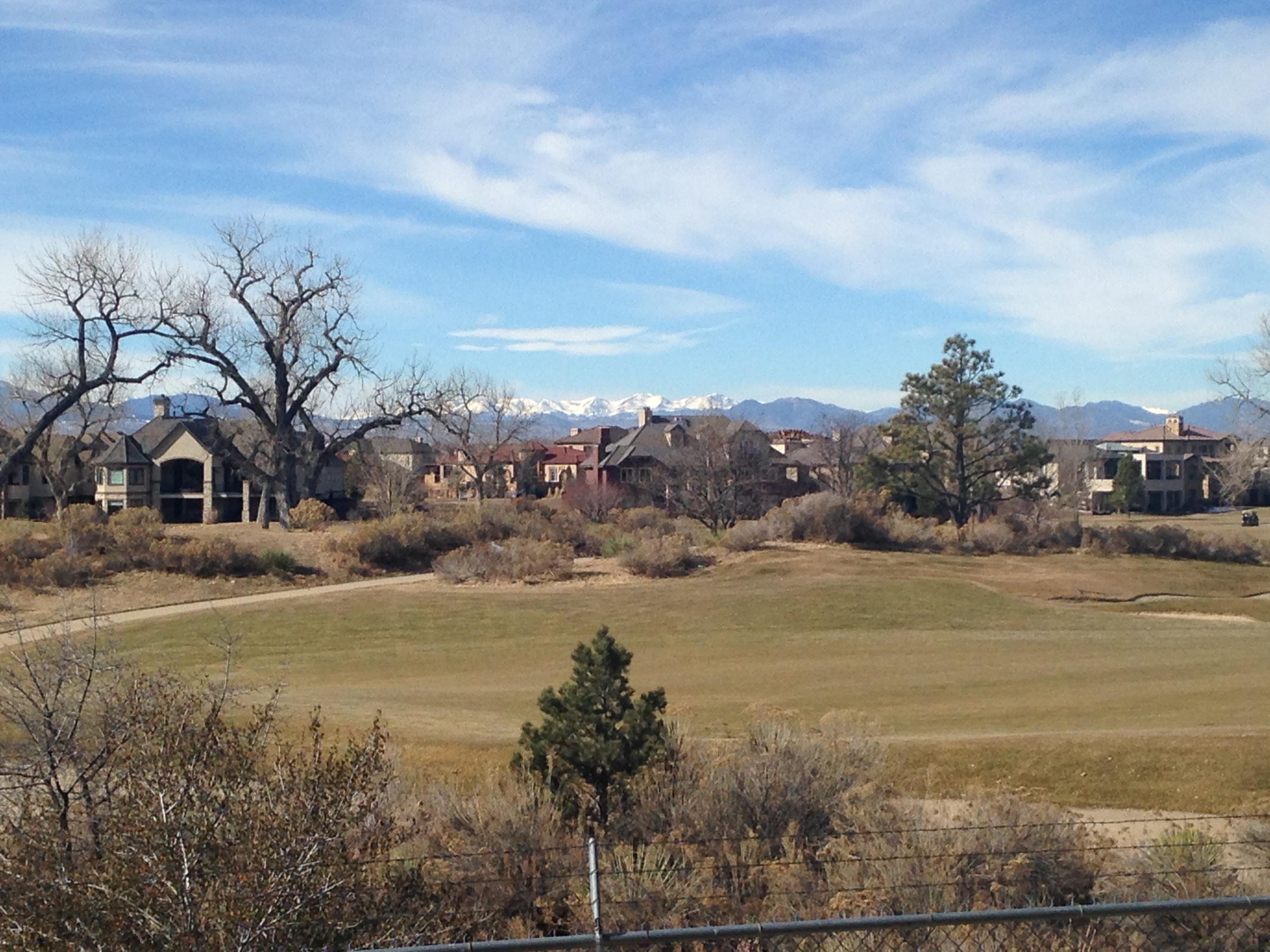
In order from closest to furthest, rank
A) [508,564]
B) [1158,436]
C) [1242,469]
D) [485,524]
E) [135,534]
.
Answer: [135,534] < [508,564] < [485,524] < [1242,469] < [1158,436]

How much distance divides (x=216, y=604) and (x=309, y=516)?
17.1 metres

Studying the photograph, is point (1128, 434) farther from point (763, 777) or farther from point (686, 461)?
point (763, 777)

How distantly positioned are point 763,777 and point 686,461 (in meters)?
46.4

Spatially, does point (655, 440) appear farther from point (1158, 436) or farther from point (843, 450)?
point (1158, 436)

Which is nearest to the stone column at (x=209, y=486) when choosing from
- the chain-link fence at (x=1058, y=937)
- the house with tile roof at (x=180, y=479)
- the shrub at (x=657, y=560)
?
the house with tile roof at (x=180, y=479)

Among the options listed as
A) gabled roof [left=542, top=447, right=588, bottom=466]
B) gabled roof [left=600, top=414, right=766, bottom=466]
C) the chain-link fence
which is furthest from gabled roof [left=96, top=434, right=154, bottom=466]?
the chain-link fence

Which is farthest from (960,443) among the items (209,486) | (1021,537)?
(209,486)

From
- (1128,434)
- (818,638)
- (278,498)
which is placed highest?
(1128,434)

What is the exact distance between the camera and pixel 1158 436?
121438mm

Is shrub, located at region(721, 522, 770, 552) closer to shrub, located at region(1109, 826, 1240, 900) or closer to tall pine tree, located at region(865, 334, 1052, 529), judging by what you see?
tall pine tree, located at region(865, 334, 1052, 529)

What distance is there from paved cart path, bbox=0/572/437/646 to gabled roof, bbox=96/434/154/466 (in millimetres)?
34159

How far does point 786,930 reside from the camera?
5.29m

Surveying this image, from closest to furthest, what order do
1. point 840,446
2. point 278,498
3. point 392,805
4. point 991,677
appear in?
point 392,805, point 991,677, point 278,498, point 840,446

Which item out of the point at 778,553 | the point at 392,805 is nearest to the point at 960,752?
the point at 392,805
